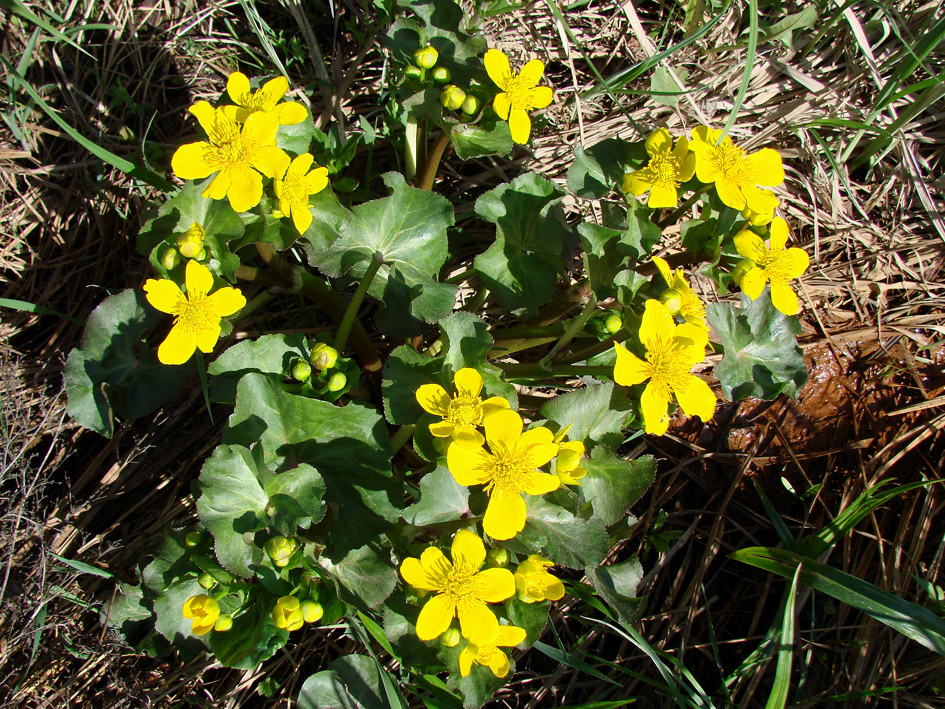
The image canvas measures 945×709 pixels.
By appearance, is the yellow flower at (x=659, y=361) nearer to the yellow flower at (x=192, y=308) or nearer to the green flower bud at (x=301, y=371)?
the green flower bud at (x=301, y=371)

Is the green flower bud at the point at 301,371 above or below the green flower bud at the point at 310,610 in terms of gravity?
above

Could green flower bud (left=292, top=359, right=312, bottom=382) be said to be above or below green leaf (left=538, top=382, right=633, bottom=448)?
above

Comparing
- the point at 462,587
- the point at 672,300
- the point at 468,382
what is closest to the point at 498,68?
the point at 672,300

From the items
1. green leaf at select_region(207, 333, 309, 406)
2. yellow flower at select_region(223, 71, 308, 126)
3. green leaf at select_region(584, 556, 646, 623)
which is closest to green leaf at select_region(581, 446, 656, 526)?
green leaf at select_region(584, 556, 646, 623)

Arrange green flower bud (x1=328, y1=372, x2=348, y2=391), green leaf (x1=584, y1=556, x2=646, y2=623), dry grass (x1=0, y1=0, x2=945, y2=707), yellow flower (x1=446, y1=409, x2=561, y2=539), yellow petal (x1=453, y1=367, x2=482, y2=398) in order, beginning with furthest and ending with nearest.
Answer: dry grass (x1=0, y1=0, x2=945, y2=707) → green leaf (x1=584, y1=556, x2=646, y2=623) → green flower bud (x1=328, y1=372, x2=348, y2=391) → yellow petal (x1=453, y1=367, x2=482, y2=398) → yellow flower (x1=446, y1=409, x2=561, y2=539)

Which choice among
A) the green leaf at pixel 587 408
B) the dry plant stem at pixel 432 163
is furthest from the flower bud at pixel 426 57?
the green leaf at pixel 587 408

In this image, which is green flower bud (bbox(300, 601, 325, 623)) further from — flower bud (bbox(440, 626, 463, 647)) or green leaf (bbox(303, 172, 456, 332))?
green leaf (bbox(303, 172, 456, 332))
